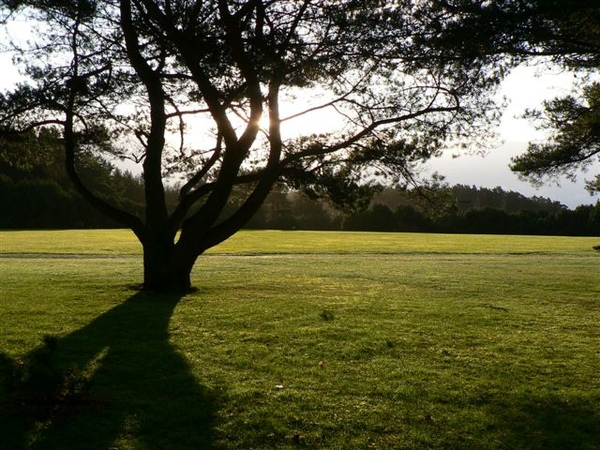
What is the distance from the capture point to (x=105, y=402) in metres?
5.40

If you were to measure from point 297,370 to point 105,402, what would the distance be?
2.18 metres

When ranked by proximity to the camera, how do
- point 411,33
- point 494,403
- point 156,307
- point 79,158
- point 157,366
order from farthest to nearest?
point 79,158
point 156,307
point 411,33
point 157,366
point 494,403

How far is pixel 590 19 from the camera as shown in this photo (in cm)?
805

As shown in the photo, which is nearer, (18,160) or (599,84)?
(18,160)

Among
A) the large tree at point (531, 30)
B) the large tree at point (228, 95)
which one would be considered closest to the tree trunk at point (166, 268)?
the large tree at point (228, 95)

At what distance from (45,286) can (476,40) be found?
38.5 ft

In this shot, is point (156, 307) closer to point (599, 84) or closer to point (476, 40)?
point (476, 40)

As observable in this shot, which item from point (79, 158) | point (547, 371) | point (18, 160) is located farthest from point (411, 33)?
point (18, 160)

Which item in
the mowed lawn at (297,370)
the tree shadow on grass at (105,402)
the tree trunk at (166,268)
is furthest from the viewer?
the tree trunk at (166,268)

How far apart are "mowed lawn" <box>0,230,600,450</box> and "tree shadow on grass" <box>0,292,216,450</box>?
2 centimetres

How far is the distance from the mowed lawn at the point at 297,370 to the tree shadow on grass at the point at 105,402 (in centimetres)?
2

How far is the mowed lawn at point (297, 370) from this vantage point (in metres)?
4.80

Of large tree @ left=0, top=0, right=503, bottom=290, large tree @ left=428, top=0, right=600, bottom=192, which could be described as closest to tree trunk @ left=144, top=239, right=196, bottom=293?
large tree @ left=0, top=0, right=503, bottom=290

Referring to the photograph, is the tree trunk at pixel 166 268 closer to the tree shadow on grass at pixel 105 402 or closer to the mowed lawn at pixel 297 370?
the mowed lawn at pixel 297 370
